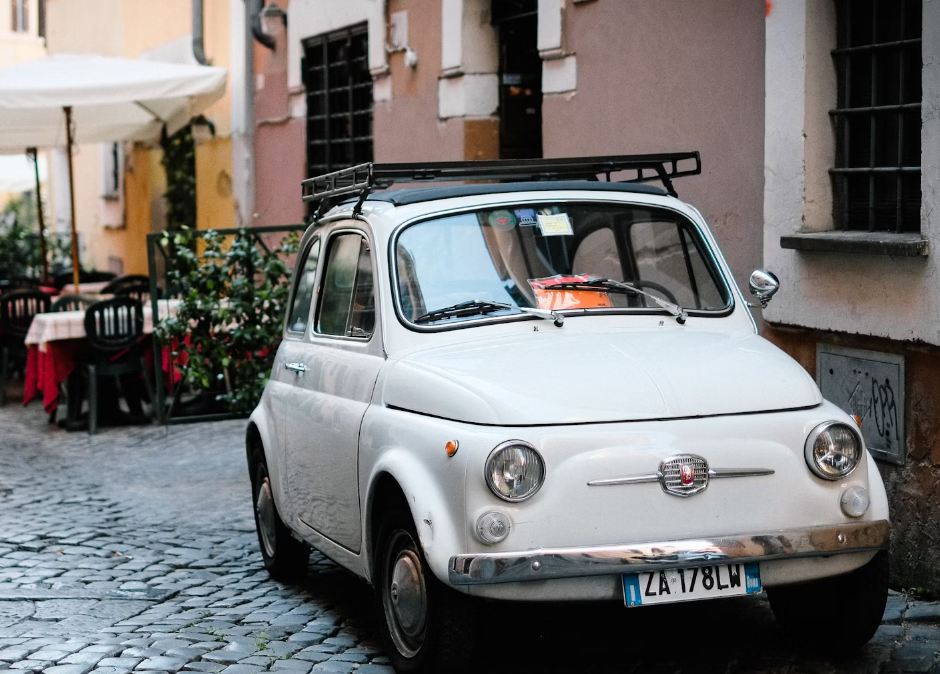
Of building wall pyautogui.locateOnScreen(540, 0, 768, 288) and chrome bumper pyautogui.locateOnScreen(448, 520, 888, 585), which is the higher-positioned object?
building wall pyautogui.locateOnScreen(540, 0, 768, 288)

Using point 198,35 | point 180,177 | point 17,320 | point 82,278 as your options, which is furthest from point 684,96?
point 82,278

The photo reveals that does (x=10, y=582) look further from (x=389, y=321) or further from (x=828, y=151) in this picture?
(x=828, y=151)

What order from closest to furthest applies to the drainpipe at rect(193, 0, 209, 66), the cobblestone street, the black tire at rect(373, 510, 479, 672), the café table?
the black tire at rect(373, 510, 479, 672), the cobblestone street, the café table, the drainpipe at rect(193, 0, 209, 66)

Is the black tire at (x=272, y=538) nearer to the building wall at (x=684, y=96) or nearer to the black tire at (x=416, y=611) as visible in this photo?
the black tire at (x=416, y=611)

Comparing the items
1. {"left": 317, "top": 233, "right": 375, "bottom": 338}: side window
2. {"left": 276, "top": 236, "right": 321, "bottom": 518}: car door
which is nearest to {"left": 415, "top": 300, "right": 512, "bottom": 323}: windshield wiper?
{"left": 317, "top": 233, "right": 375, "bottom": 338}: side window

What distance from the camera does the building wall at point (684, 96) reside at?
7.57m

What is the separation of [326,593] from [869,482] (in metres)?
2.82

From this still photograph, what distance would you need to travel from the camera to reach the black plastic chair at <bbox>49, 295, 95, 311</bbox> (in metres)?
13.0

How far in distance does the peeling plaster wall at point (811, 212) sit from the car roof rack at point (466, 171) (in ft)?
3.08

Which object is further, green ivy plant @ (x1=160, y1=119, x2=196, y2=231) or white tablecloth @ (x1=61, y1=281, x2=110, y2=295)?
green ivy plant @ (x1=160, y1=119, x2=196, y2=231)

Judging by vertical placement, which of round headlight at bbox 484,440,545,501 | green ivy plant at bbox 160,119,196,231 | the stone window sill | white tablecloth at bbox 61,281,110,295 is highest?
green ivy plant at bbox 160,119,196,231

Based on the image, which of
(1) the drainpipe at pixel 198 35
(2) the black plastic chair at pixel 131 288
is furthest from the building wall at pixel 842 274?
(1) the drainpipe at pixel 198 35

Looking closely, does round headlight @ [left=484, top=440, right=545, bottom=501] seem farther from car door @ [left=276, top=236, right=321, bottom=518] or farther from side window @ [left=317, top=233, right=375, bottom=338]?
car door @ [left=276, top=236, right=321, bottom=518]

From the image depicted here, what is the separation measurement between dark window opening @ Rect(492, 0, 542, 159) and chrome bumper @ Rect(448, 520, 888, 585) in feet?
22.4
